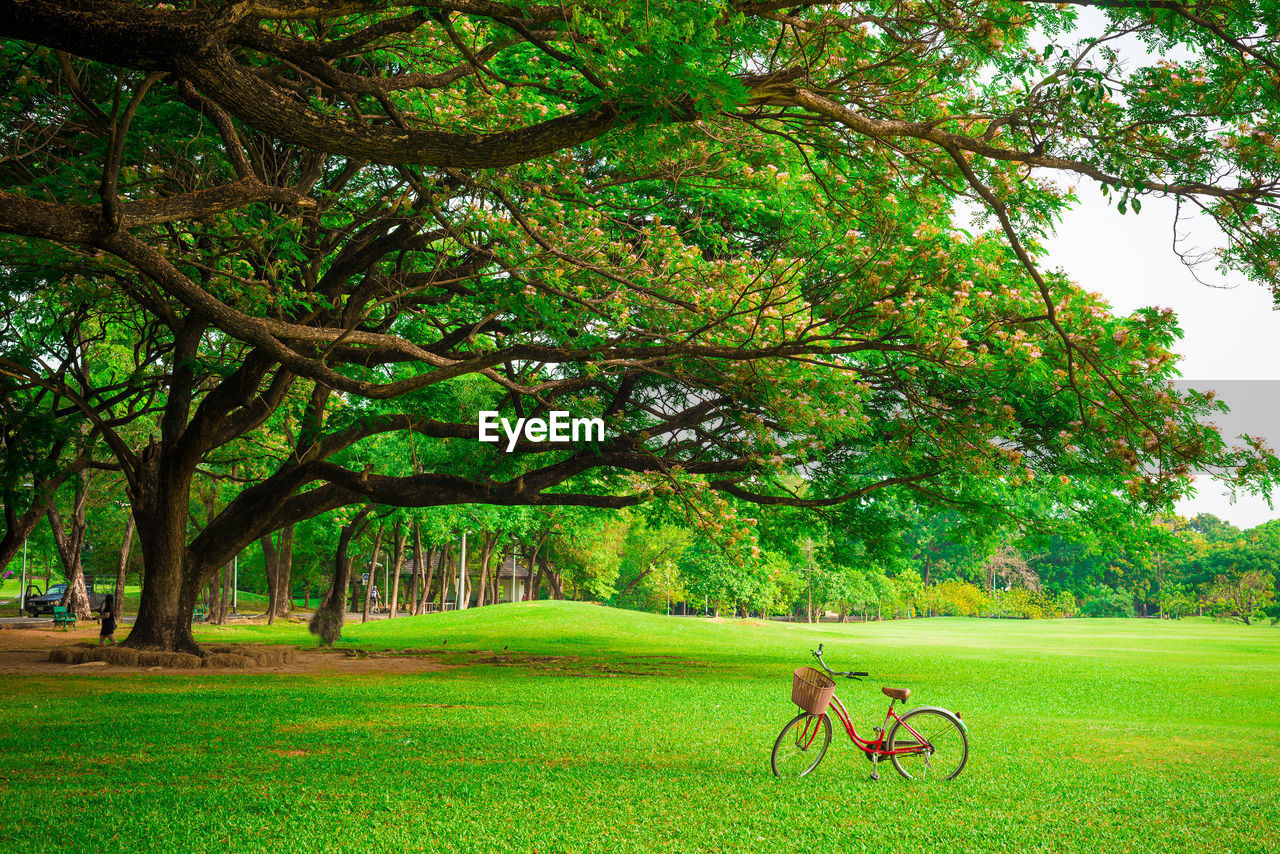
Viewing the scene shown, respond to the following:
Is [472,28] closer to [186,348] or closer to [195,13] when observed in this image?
[195,13]

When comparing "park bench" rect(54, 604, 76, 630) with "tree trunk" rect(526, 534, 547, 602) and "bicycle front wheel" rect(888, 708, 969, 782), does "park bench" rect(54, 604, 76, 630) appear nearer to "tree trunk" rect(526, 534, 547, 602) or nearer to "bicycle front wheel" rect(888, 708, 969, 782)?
"tree trunk" rect(526, 534, 547, 602)

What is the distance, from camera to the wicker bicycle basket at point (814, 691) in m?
8.13

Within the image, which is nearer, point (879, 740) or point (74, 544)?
point (879, 740)

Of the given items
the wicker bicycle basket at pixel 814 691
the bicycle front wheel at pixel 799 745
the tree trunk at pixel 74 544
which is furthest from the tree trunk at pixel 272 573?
the wicker bicycle basket at pixel 814 691

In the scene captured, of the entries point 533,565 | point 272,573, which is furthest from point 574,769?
point 533,565

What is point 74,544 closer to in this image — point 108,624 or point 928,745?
point 108,624

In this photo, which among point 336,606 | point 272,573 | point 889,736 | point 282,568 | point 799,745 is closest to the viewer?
point 889,736

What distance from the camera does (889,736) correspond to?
28.2 ft

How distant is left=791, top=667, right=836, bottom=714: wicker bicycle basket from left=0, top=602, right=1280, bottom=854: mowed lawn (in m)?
0.73

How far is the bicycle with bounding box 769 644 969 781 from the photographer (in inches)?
Result: 326

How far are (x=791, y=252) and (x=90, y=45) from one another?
35.6ft

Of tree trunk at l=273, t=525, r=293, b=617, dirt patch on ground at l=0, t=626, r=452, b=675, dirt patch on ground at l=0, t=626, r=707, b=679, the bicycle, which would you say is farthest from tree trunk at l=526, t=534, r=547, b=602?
the bicycle

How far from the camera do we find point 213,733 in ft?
34.6

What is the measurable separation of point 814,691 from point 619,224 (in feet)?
22.6
